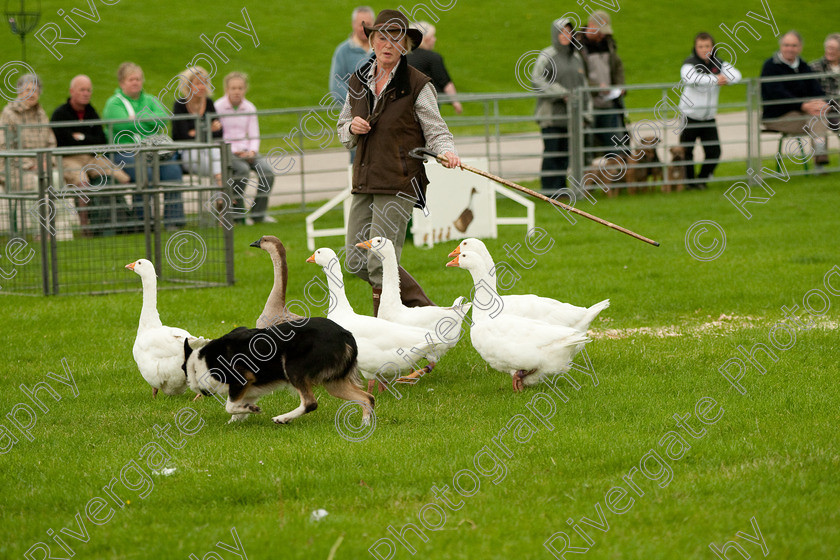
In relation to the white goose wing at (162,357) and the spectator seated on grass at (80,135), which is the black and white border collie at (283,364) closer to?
the white goose wing at (162,357)

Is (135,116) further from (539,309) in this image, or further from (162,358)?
(539,309)

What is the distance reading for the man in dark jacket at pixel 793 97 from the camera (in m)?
17.4

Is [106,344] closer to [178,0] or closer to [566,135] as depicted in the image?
[566,135]

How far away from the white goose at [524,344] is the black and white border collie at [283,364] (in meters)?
0.96

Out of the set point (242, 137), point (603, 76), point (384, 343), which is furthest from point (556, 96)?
point (384, 343)

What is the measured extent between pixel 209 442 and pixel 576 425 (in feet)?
7.07

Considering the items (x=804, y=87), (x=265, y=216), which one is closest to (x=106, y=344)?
(x=265, y=216)

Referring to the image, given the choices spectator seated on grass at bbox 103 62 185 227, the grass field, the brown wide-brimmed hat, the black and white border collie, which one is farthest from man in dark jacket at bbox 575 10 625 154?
the black and white border collie

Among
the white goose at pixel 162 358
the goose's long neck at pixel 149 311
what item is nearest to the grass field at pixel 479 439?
the white goose at pixel 162 358

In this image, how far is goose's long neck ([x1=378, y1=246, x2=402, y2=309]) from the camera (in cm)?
725

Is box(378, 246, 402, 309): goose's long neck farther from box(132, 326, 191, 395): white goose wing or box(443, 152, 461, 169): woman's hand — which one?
box(132, 326, 191, 395): white goose wing

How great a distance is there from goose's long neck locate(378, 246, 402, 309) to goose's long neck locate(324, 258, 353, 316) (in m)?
0.32

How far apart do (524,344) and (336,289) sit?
140 centimetres

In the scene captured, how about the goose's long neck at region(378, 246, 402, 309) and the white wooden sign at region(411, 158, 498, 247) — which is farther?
the white wooden sign at region(411, 158, 498, 247)
